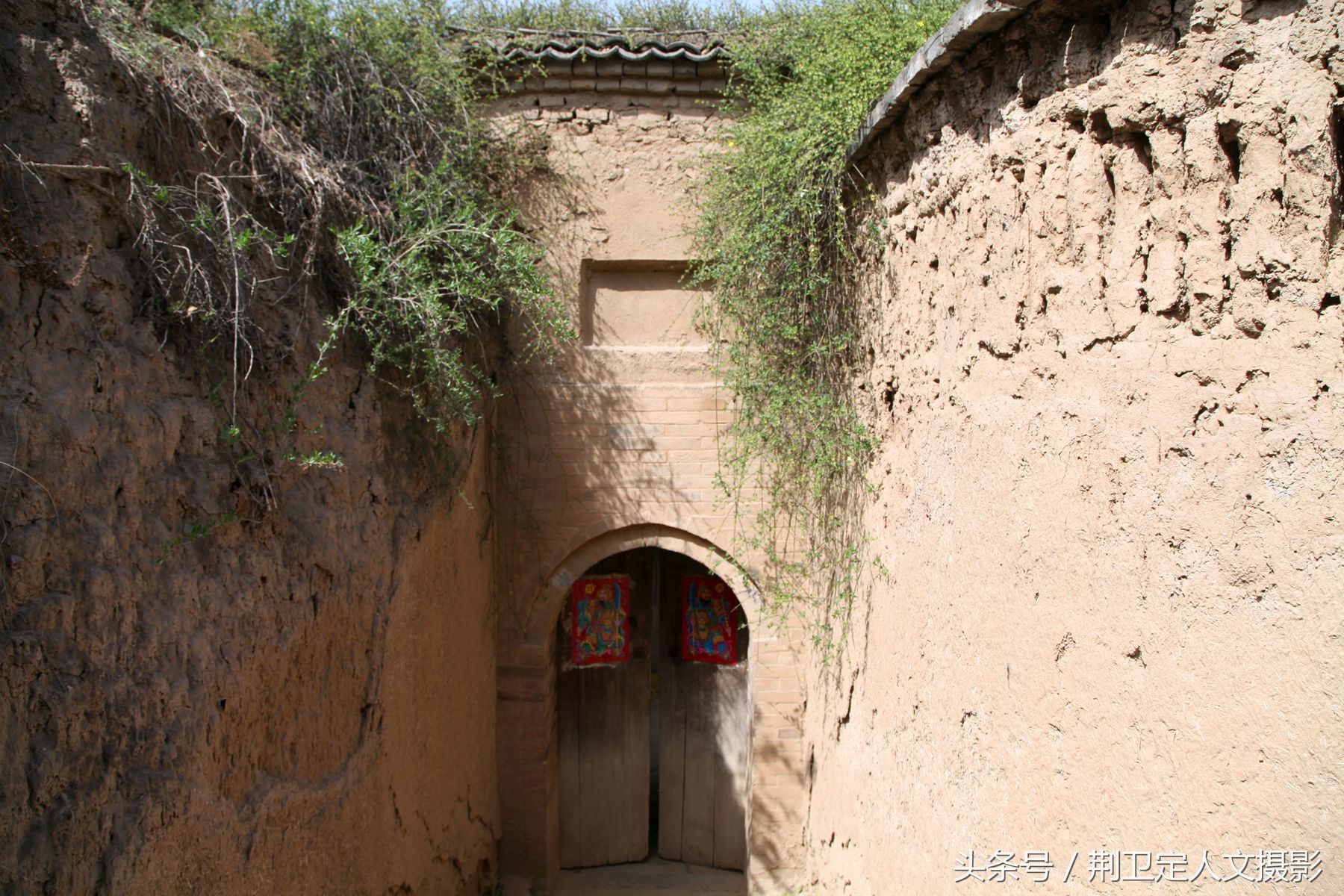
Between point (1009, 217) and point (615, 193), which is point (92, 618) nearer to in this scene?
point (1009, 217)

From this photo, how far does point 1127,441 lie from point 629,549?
4114 mm

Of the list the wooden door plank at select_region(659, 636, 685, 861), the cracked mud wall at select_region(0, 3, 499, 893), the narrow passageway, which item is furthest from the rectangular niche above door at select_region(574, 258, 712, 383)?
the narrow passageway

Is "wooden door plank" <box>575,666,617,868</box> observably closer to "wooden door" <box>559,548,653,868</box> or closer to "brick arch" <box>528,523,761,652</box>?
"wooden door" <box>559,548,653,868</box>

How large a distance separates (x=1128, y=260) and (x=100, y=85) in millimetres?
3633

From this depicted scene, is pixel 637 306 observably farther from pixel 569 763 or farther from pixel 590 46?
pixel 569 763

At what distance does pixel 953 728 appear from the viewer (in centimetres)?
361

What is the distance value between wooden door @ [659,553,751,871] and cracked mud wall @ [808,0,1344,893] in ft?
9.16

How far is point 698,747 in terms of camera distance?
7062 mm

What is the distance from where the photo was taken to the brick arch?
243 inches

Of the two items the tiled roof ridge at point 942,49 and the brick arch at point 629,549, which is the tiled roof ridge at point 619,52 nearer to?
the tiled roof ridge at point 942,49

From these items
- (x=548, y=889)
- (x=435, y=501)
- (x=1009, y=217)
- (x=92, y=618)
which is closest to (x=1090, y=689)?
(x=1009, y=217)

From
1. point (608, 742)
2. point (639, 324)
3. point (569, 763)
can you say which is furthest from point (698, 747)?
point (639, 324)

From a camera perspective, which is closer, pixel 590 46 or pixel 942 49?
pixel 942 49

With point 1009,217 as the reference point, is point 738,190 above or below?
above
